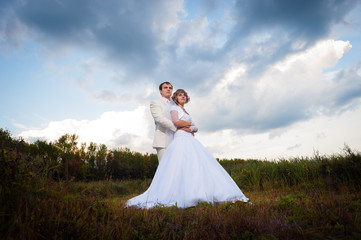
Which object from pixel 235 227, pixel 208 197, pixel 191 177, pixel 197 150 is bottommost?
pixel 235 227

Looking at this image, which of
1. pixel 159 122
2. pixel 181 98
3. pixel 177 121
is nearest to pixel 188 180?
pixel 177 121

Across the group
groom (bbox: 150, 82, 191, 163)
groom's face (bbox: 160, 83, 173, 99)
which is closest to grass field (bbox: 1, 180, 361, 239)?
groom (bbox: 150, 82, 191, 163)

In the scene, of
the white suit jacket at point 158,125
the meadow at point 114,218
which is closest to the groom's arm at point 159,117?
the white suit jacket at point 158,125

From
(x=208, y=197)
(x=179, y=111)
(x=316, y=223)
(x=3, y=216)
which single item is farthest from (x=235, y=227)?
(x=179, y=111)

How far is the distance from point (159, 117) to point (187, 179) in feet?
6.41

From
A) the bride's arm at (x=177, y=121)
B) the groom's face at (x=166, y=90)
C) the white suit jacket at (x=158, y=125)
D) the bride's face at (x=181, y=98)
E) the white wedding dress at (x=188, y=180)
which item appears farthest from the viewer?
the groom's face at (x=166, y=90)

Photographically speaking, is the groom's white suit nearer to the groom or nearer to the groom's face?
the groom

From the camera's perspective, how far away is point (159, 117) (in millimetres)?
6086

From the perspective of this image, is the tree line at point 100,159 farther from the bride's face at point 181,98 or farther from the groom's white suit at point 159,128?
the bride's face at point 181,98

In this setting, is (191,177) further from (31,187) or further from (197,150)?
(31,187)

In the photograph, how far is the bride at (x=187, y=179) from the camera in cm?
462

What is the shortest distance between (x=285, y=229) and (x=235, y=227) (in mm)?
522

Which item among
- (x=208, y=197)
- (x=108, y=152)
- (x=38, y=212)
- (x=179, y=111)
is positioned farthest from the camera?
(x=108, y=152)

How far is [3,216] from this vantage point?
2109mm
